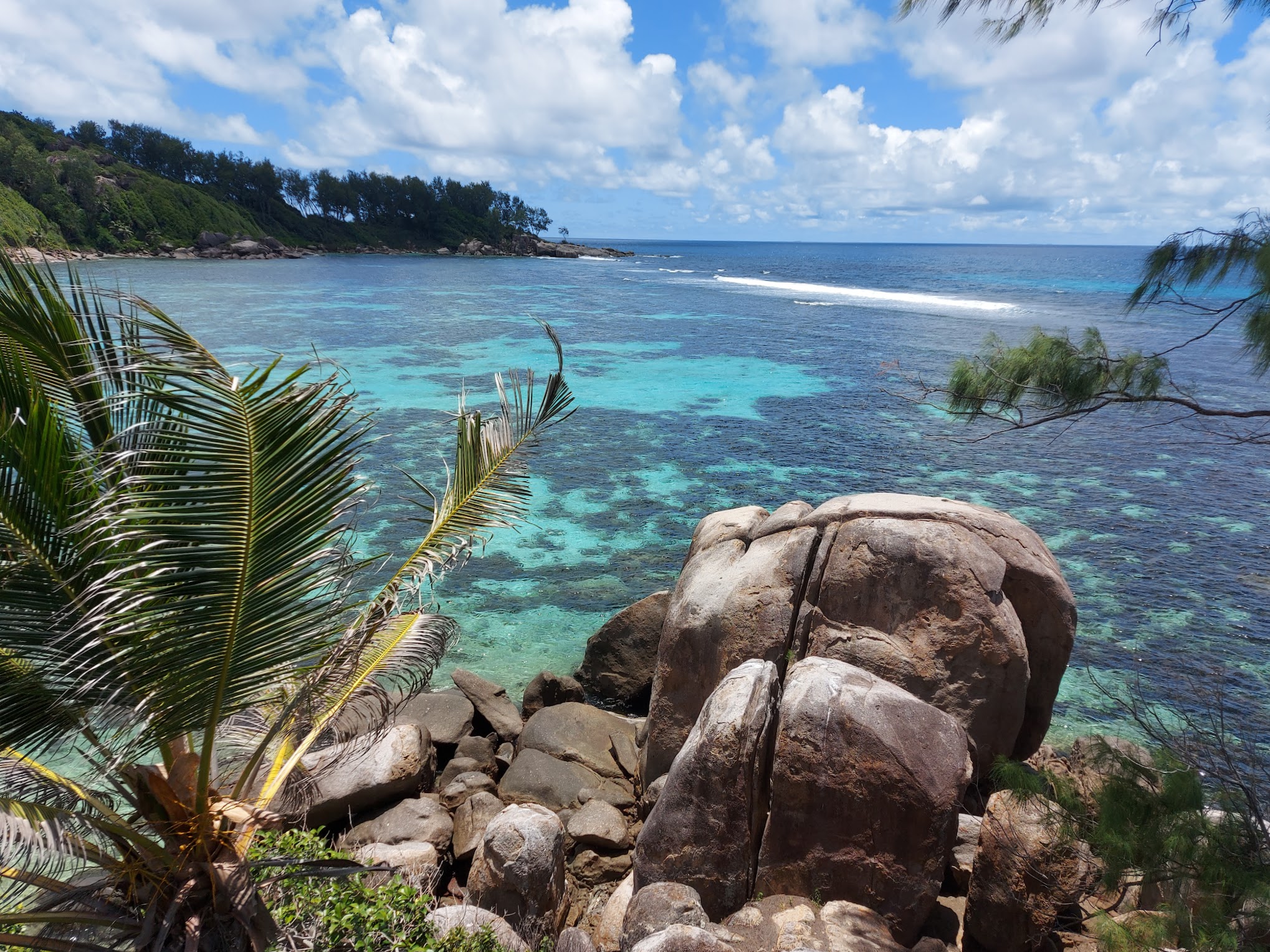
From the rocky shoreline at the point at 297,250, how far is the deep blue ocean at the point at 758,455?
3060 centimetres

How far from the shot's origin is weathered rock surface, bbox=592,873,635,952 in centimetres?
690

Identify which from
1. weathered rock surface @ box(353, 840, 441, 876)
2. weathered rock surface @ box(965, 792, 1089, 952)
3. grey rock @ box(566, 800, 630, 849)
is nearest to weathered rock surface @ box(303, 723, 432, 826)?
weathered rock surface @ box(353, 840, 441, 876)

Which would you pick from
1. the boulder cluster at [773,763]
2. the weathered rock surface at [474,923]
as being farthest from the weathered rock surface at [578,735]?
the weathered rock surface at [474,923]

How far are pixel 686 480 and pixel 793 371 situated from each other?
51.0ft

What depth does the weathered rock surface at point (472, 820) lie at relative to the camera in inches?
319

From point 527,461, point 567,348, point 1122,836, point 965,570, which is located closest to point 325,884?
point 527,461

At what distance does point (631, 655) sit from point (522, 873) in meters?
4.96

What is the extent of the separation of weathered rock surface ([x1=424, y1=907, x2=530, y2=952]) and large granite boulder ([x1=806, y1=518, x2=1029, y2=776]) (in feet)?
12.9

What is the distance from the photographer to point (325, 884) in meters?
6.25

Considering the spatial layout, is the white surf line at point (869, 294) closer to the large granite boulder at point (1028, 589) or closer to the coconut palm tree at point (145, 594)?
the large granite boulder at point (1028, 589)

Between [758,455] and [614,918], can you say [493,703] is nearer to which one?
[614,918]

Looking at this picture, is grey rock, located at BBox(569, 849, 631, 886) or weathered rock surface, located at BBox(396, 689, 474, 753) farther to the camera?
weathered rock surface, located at BBox(396, 689, 474, 753)

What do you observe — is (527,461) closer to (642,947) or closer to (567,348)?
(642,947)

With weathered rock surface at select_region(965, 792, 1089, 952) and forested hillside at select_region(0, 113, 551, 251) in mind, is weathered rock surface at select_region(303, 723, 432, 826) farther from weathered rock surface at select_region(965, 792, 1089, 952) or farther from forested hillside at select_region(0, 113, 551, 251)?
forested hillside at select_region(0, 113, 551, 251)
